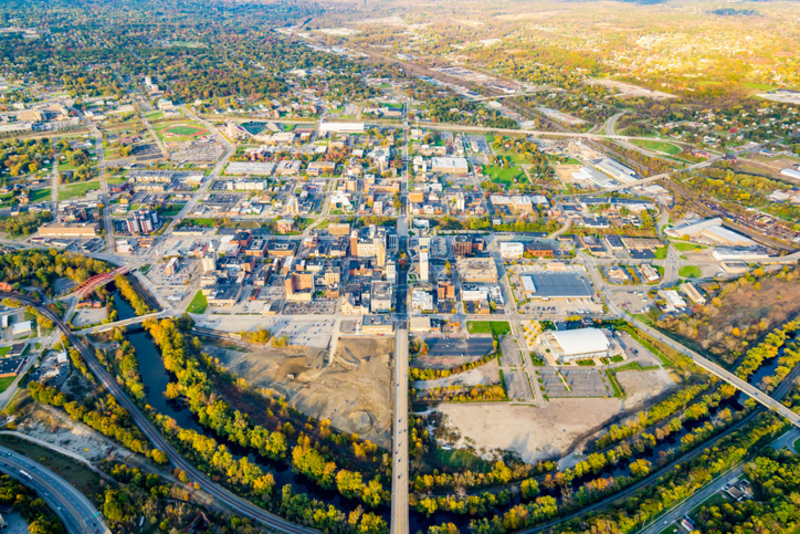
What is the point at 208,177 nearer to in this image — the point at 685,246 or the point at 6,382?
the point at 6,382

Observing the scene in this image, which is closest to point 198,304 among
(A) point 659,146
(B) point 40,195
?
(B) point 40,195

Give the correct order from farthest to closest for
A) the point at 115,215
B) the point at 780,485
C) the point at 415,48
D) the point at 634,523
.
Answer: the point at 415,48, the point at 115,215, the point at 780,485, the point at 634,523

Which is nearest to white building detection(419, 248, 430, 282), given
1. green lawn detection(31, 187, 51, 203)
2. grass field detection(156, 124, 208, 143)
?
green lawn detection(31, 187, 51, 203)

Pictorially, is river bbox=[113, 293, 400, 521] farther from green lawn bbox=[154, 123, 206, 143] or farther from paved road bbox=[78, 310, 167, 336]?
green lawn bbox=[154, 123, 206, 143]

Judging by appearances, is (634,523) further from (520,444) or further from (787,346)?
(787,346)

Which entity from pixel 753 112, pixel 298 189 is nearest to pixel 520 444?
pixel 298 189

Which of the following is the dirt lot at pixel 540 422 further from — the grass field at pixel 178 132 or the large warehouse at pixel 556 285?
the grass field at pixel 178 132

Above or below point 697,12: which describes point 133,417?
below
